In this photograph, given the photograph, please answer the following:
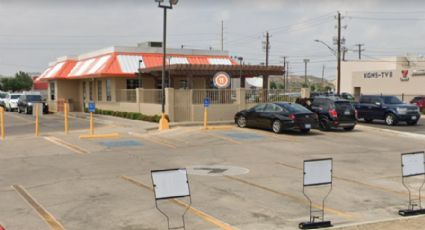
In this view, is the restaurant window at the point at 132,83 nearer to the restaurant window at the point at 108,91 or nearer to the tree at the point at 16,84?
the restaurant window at the point at 108,91

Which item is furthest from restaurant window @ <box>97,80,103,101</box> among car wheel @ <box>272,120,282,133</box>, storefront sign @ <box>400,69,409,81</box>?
storefront sign @ <box>400,69,409,81</box>

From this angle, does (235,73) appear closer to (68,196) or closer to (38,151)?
(38,151)

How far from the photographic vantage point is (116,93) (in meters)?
35.2

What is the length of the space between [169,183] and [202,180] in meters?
4.59

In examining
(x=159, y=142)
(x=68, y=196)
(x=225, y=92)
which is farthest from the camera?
(x=225, y=92)

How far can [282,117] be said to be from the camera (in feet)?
71.8

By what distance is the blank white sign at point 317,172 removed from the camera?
25.4 ft

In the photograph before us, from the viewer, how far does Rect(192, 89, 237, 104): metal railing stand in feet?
88.5

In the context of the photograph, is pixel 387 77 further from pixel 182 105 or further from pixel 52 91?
pixel 182 105

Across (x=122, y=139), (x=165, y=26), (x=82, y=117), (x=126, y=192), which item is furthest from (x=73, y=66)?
(x=126, y=192)

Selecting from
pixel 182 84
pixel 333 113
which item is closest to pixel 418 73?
pixel 182 84

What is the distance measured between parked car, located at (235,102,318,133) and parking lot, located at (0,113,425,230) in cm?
96

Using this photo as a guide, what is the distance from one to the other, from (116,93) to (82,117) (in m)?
3.09

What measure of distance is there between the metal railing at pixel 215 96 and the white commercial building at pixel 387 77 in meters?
23.8
